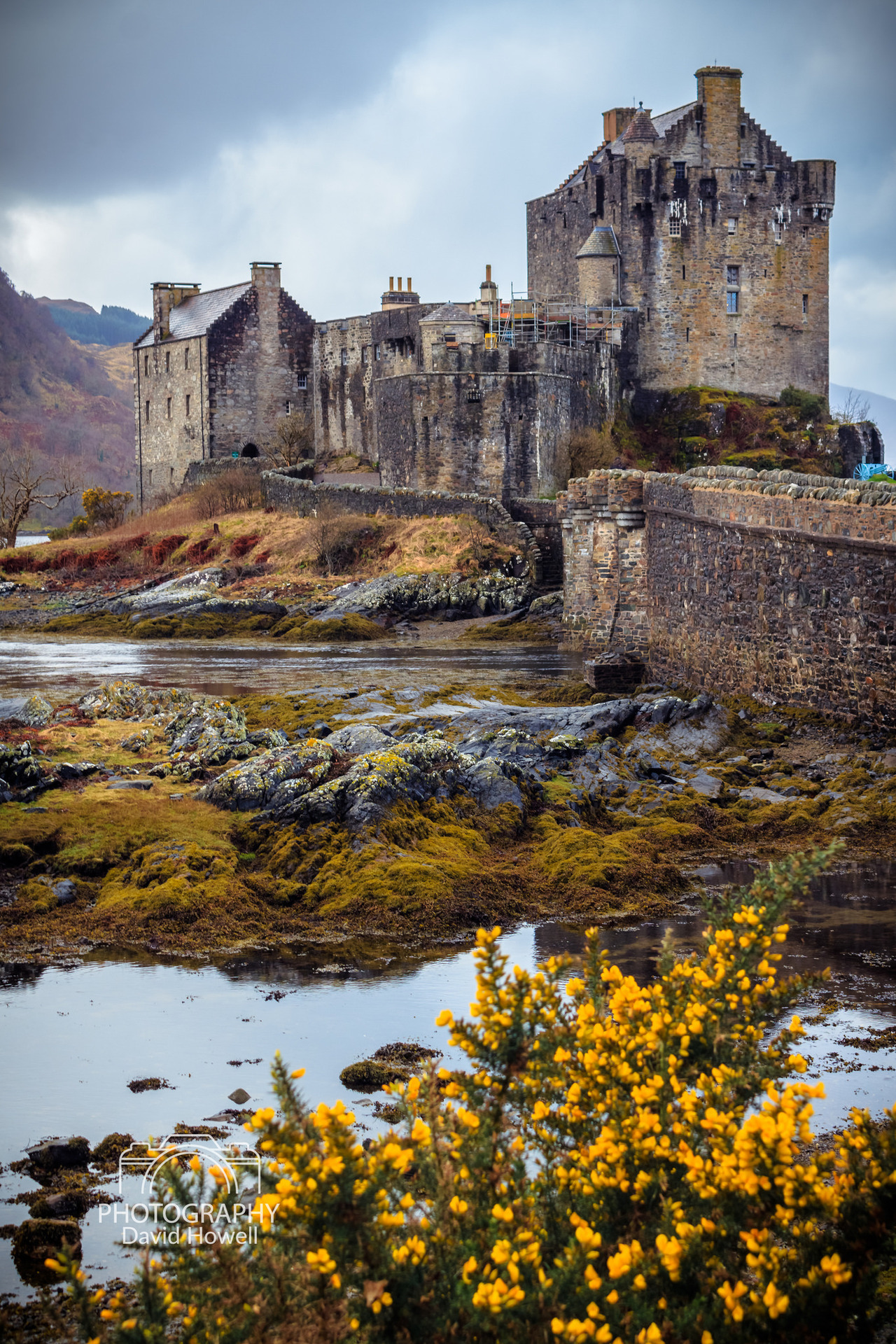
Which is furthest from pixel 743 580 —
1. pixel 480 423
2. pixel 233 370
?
pixel 233 370

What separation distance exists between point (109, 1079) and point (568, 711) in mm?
13047

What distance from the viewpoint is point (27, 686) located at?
2808cm

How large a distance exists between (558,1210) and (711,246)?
55192mm

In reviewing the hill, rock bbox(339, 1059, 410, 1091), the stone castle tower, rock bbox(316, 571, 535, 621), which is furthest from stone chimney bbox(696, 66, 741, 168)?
the hill

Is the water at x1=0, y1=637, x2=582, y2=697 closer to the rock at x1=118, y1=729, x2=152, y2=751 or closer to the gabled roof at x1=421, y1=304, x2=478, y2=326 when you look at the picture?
the rock at x1=118, y1=729, x2=152, y2=751

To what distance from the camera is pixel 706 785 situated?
55.5 ft

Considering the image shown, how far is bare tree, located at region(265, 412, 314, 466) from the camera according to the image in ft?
199

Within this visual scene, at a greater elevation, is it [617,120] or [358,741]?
[617,120]

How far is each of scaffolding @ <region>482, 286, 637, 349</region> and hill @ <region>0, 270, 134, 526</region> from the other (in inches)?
3292

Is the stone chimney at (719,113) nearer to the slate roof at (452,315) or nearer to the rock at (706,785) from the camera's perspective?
the slate roof at (452,315)

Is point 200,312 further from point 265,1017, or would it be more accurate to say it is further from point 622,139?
point 265,1017

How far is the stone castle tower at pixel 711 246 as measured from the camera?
54.6m

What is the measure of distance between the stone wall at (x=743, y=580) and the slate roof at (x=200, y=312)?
122 feet

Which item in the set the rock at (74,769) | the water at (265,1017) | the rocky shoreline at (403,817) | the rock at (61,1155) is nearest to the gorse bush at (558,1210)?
the rock at (61,1155)
